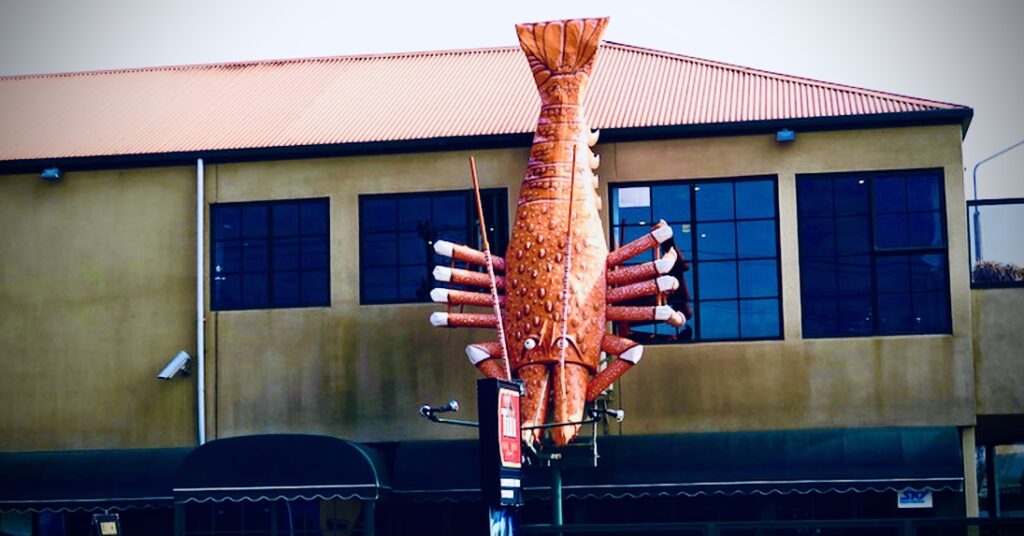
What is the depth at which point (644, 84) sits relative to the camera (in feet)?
99.1

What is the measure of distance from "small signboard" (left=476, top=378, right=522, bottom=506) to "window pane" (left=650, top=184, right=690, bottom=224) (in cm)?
610

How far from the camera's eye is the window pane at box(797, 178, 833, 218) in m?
27.7

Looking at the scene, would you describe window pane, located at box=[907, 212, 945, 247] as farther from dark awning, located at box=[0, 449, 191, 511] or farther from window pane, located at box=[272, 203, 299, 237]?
dark awning, located at box=[0, 449, 191, 511]

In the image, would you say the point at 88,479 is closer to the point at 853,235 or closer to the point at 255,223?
the point at 255,223

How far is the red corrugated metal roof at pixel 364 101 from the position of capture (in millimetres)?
28688

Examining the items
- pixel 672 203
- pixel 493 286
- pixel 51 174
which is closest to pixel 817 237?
pixel 672 203

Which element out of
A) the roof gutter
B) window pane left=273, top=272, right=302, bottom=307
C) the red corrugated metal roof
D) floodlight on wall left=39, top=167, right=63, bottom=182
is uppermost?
the red corrugated metal roof

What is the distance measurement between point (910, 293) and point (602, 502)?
19.7 feet

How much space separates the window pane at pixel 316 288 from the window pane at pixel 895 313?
9049 mm

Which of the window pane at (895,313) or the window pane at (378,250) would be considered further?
the window pane at (378,250)

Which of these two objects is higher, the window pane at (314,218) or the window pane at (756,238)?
the window pane at (314,218)

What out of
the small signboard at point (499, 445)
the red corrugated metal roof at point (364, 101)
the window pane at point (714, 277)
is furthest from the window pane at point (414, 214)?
the small signboard at point (499, 445)

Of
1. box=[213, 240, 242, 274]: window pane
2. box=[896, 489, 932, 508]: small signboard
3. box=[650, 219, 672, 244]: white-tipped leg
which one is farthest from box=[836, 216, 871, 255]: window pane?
box=[213, 240, 242, 274]: window pane

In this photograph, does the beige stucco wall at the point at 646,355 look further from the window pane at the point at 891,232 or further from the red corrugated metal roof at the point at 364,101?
the window pane at the point at 891,232
